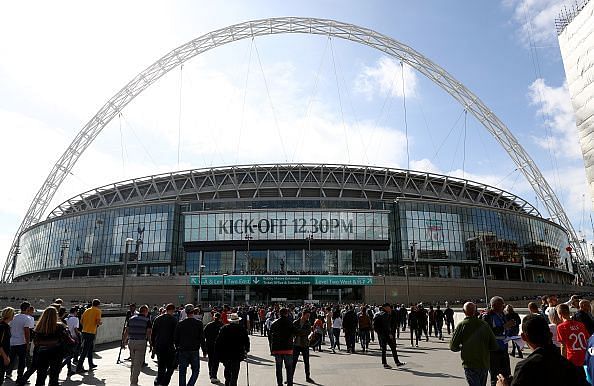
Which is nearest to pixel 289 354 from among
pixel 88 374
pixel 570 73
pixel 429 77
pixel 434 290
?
pixel 88 374

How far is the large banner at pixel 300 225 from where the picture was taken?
237ft

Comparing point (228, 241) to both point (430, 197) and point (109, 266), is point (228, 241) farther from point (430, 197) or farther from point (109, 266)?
point (430, 197)

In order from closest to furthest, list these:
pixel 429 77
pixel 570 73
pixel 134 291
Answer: pixel 570 73 < pixel 134 291 < pixel 429 77

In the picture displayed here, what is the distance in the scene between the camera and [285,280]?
216 feet

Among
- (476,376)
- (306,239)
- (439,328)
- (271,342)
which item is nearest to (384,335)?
(271,342)

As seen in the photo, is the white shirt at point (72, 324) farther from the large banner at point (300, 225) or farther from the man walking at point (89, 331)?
the large banner at point (300, 225)

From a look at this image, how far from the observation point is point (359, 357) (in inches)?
634

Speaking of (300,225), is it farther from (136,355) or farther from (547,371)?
(547,371)

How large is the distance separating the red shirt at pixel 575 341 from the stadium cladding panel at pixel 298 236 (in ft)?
198

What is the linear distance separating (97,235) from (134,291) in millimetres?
20078

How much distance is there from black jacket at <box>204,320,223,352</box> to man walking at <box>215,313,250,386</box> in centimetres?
285

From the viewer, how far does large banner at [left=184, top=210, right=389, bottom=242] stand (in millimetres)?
72188

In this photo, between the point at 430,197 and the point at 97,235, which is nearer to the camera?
the point at 97,235

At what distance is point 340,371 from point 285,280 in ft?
177
